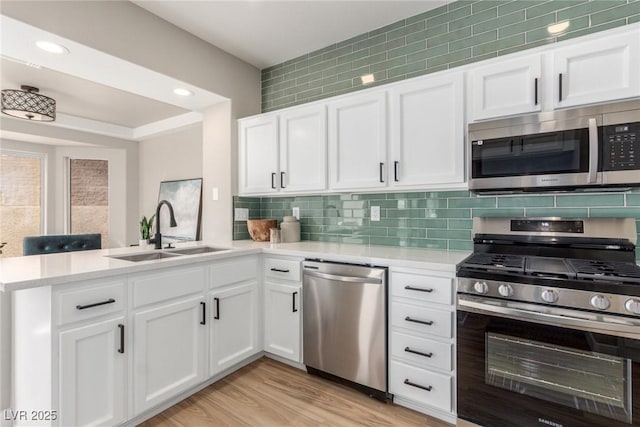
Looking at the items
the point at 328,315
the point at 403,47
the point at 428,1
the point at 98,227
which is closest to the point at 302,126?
the point at 403,47

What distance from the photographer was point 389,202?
2.55 metres

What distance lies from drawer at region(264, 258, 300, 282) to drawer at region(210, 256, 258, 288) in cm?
9

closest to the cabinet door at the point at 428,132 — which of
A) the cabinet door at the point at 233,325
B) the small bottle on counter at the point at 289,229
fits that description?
the small bottle on counter at the point at 289,229

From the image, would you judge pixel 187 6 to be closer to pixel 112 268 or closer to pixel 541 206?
pixel 112 268

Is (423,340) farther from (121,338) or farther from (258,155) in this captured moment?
(258,155)

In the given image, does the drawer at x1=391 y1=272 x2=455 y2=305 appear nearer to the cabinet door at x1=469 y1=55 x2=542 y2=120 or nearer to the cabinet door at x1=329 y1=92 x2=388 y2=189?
the cabinet door at x1=329 y1=92 x2=388 y2=189

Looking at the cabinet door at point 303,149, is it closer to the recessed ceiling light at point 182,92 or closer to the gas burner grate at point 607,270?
the recessed ceiling light at point 182,92

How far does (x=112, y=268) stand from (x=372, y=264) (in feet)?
4.75

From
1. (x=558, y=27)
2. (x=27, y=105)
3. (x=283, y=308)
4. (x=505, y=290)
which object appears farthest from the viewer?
(x=27, y=105)

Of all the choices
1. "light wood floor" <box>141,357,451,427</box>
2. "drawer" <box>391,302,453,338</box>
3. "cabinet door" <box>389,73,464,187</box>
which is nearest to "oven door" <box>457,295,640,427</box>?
"drawer" <box>391,302,453,338</box>

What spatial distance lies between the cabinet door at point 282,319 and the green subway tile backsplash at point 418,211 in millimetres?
707

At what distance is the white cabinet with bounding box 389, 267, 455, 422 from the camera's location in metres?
1.74

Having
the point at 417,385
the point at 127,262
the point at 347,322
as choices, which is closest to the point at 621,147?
the point at 417,385

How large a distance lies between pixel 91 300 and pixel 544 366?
2.16m
